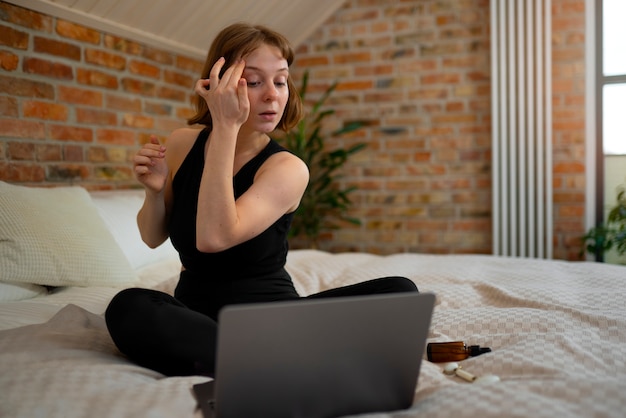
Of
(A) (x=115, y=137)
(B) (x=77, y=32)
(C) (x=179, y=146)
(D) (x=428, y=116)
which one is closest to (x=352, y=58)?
(D) (x=428, y=116)

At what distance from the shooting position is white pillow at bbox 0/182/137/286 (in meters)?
1.79

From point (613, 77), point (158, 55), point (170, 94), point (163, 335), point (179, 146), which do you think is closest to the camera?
point (163, 335)

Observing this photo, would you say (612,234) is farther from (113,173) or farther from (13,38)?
(13,38)

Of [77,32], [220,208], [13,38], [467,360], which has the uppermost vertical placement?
[77,32]

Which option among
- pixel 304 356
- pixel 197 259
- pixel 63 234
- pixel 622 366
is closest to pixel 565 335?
pixel 622 366

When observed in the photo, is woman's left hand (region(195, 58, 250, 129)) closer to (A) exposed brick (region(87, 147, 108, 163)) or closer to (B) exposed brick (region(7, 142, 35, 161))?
(B) exposed brick (region(7, 142, 35, 161))

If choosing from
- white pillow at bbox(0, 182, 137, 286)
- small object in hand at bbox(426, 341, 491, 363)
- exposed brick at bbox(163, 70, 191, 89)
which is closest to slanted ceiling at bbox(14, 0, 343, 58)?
exposed brick at bbox(163, 70, 191, 89)

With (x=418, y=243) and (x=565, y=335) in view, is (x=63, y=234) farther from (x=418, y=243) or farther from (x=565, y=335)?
(x=418, y=243)

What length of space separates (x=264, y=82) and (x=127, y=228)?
3.69 feet

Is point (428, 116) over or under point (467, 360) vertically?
over

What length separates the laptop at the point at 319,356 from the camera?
0.85 metres

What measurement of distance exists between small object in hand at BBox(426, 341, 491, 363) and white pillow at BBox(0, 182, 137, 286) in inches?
44.9

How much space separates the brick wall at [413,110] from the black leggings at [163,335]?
1937 mm

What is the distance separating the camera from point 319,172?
4.15 meters
